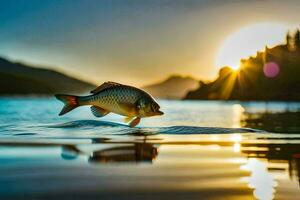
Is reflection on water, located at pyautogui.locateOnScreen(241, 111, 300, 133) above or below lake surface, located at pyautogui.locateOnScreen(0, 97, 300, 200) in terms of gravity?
above

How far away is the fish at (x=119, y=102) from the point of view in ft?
36.3

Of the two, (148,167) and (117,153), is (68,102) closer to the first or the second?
(117,153)

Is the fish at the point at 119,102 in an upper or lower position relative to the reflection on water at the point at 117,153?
upper

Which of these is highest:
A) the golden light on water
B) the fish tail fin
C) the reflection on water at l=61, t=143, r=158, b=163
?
the fish tail fin

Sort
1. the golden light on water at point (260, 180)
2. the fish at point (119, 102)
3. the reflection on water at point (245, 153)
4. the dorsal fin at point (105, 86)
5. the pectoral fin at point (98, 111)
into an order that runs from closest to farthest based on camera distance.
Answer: the golden light on water at point (260, 180) < the reflection on water at point (245, 153) < the fish at point (119, 102) < the pectoral fin at point (98, 111) < the dorsal fin at point (105, 86)

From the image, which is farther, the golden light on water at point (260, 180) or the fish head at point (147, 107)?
the fish head at point (147, 107)

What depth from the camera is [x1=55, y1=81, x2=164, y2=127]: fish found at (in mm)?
11062

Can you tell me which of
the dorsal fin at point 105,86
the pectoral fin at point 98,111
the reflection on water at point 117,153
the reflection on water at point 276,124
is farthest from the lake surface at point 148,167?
the reflection on water at point 276,124

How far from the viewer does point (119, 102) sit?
36.0ft

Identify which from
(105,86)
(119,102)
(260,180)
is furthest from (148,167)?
(105,86)

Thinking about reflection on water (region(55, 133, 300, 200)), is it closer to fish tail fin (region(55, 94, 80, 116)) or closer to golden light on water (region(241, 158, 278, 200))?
golden light on water (region(241, 158, 278, 200))

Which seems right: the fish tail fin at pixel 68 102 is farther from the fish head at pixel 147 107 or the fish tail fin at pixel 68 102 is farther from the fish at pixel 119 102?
the fish head at pixel 147 107

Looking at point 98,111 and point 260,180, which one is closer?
point 260,180

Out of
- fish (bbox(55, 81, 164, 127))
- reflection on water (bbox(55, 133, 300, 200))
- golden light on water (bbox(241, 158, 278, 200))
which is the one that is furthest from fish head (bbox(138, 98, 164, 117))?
golden light on water (bbox(241, 158, 278, 200))
